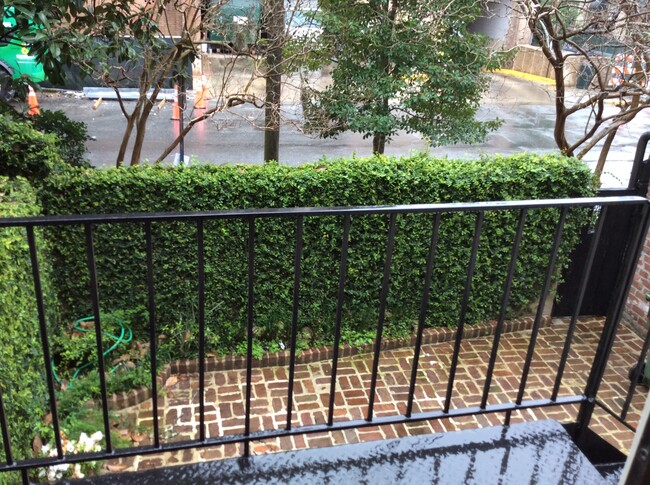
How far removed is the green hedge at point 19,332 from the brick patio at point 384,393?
0.83m

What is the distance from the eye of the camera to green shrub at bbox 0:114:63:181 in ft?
15.5

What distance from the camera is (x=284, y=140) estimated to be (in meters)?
13.5

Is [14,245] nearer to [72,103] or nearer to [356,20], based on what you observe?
[356,20]

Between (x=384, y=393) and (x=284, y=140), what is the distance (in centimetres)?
904

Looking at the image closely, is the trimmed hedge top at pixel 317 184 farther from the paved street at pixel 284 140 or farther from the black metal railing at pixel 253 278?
the paved street at pixel 284 140

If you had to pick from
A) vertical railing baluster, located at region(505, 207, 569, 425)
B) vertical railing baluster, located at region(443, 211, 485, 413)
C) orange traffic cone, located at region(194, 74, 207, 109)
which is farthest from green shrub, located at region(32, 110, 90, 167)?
vertical railing baluster, located at region(505, 207, 569, 425)

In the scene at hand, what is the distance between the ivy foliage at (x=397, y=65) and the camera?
268 inches

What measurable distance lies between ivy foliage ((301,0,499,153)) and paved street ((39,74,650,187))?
3.51 metres

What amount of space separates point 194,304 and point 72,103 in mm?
11661

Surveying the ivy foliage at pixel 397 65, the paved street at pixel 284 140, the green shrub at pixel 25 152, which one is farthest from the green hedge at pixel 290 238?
the paved street at pixel 284 140

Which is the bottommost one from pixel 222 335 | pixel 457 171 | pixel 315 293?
pixel 222 335

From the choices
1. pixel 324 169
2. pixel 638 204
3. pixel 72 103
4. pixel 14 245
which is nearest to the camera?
pixel 638 204

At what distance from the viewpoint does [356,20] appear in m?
6.94

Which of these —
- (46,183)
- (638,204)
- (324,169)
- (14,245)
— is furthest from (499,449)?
(46,183)
